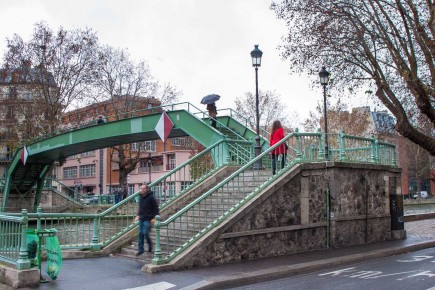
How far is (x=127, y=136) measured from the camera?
26156 millimetres

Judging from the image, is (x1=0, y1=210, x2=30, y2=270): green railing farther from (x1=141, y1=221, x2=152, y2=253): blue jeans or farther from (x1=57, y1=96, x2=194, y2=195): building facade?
(x1=57, y1=96, x2=194, y2=195): building facade

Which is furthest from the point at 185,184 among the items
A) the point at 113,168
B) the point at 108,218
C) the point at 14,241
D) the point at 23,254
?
the point at 113,168

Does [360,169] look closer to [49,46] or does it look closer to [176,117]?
[176,117]

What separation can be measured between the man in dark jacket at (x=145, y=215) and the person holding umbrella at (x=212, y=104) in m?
9.61

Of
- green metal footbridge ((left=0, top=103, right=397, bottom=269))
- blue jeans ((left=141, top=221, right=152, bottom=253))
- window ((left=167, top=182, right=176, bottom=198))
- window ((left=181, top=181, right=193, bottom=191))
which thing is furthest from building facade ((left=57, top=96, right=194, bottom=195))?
blue jeans ((left=141, top=221, right=152, bottom=253))

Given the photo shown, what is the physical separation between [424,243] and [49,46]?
34597 millimetres

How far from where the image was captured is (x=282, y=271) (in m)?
10.2

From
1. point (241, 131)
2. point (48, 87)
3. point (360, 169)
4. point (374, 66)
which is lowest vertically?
point (360, 169)

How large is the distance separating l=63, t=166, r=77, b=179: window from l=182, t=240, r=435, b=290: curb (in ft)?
254

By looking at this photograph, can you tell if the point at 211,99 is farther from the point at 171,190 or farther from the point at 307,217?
the point at 307,217

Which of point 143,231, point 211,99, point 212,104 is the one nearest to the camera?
point 143,231

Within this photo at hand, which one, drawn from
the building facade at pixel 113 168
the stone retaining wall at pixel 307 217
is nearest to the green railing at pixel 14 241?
the stone retaining wall at pixel 307 217

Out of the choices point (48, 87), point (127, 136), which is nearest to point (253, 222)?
point (127, 136)

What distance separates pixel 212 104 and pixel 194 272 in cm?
1252
